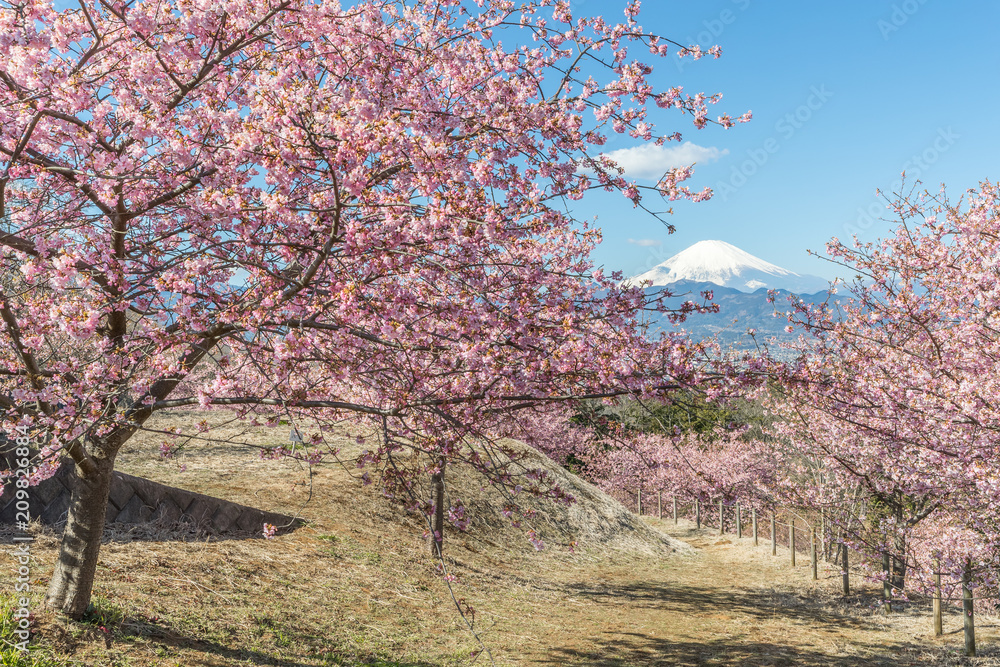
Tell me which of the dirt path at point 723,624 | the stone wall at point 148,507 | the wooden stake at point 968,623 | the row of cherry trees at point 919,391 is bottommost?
the dirt path at point 723,624

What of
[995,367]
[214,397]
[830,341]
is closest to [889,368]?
[830,341]

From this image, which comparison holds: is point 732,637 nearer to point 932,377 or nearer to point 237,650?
point 932,377

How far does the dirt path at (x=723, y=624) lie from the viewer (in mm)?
10055

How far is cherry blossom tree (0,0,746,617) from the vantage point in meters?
4.45

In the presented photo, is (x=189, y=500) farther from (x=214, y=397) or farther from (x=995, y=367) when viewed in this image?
(x=995, y=367)

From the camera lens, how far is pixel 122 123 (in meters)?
5.23

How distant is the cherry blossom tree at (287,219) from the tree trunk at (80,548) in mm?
19

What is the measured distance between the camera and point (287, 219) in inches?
176

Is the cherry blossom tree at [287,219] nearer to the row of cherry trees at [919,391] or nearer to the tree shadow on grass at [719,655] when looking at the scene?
the row of cherry trees at [919,391]

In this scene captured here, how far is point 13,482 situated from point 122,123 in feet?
16.3

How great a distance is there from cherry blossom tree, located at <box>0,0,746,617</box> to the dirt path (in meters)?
5.70

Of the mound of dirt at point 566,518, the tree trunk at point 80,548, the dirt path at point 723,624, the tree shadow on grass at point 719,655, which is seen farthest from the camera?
the mound of dirt at point 566,518

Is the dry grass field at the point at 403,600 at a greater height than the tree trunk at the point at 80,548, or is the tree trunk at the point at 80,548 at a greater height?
the tree trunk at the point at 80,548

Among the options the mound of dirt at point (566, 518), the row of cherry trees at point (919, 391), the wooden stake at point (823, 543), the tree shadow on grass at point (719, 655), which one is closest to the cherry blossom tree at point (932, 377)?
the row of cherry trees at point (919, 391)
